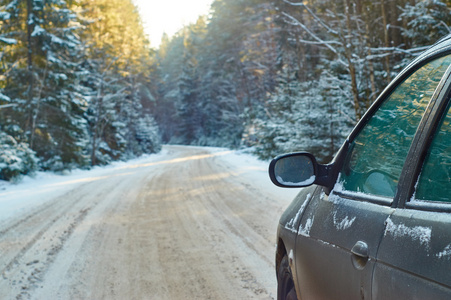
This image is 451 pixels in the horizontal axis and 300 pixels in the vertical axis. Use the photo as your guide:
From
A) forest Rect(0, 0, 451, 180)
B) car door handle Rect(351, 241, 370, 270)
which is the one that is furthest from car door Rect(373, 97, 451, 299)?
forest Rect(0, 0, 451, 180)

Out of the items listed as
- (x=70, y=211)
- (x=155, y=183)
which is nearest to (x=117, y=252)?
(x=70, y=211)

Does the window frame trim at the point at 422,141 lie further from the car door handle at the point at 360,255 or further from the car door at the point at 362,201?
the car door handle at the point at 360,255

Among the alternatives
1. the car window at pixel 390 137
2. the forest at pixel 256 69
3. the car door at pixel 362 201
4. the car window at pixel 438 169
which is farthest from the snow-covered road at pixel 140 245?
the forest at pixel 256 69

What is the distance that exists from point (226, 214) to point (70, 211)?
3.17 m

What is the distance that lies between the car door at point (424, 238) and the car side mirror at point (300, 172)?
760 millimetres

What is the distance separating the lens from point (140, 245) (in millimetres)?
6047

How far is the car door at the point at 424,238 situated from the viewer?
49.1 inches

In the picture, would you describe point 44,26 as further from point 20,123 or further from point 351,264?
point 351,264

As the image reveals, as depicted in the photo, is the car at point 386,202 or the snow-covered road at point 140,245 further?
the snow-covered road at point 140,245

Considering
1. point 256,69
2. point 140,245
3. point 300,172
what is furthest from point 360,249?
point 256,69

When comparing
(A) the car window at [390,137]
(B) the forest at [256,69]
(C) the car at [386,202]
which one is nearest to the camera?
(C) the car at [386,202]

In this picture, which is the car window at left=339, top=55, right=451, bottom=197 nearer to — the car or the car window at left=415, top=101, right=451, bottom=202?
the car

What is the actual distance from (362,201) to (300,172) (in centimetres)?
46

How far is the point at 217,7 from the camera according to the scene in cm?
4844
